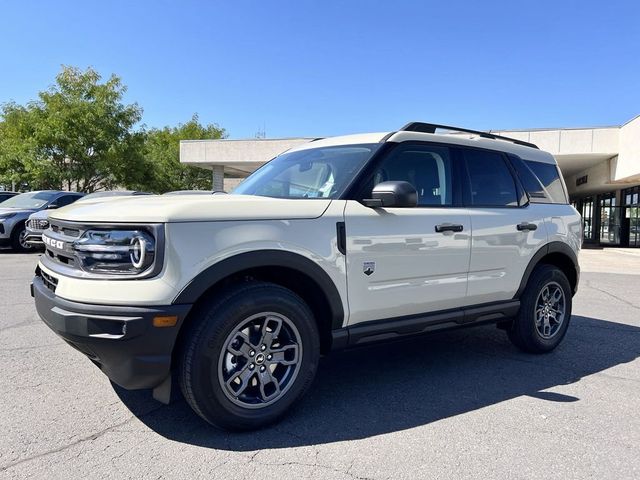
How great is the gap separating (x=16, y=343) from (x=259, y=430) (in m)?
3.02

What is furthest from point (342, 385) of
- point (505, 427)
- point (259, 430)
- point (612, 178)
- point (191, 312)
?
point (612, 178)

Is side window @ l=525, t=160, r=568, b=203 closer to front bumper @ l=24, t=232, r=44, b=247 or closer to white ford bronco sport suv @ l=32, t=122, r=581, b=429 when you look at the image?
white ford bronco sport suv @ l=32, t=122, r=581, b=429

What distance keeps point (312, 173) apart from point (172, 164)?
3307 centimetres

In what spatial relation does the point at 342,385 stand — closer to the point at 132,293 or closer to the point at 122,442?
the point at 122,442

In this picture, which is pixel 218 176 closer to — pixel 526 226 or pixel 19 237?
pixel 19 237

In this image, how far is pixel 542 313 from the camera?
4.80 metres

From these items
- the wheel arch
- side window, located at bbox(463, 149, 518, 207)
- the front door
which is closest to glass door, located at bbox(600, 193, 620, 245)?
side window, located at bbox(463, 149, 518, 207)

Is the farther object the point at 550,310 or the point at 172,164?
the point at 172,164

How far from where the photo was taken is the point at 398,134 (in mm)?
3814

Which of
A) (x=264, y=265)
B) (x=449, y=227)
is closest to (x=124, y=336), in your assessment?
(x=264, y=265)

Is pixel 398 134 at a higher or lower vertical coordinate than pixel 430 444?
higher

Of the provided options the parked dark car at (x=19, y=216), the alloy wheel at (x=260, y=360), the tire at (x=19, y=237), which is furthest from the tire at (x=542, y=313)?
the tire at (x=19, y=237)

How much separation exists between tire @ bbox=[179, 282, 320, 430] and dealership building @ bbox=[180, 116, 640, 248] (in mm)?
16336

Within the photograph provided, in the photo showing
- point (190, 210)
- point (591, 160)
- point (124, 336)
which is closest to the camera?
point (124, 336)
